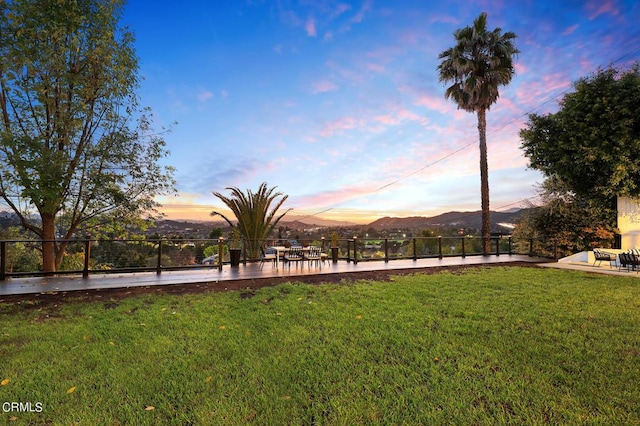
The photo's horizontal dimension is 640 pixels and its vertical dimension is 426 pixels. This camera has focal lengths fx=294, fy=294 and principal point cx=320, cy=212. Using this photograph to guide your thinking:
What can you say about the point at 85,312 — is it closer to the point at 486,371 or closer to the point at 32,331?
the point at 32,331

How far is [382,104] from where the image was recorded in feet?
41.1

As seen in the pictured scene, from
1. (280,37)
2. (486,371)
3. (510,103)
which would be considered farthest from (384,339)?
(510,103)

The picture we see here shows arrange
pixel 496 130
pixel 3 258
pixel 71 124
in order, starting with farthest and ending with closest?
pixel 496 130
pixel 71 124
pixel 3 258

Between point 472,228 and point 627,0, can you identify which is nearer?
point 627,0

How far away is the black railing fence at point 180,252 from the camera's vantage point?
8172 mm

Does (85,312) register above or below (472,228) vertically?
below

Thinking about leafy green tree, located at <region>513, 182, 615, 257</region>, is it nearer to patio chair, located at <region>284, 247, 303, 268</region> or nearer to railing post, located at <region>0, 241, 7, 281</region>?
patio chair, located at <region>284, 247, 303, 268</region>

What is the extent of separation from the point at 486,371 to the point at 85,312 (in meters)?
5.39

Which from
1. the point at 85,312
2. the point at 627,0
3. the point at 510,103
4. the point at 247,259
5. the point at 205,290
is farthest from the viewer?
the point at 510,103

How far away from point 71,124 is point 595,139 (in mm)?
16700

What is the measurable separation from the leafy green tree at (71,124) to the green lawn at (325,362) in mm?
3999

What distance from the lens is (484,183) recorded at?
45.2ft

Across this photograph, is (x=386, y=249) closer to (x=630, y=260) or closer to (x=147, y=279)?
(x=630, y=260)

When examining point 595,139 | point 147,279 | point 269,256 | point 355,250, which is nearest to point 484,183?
point 595,139
